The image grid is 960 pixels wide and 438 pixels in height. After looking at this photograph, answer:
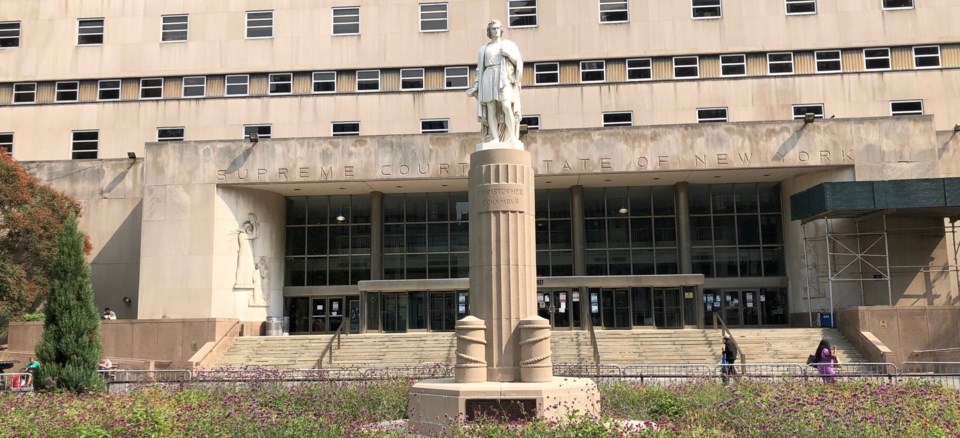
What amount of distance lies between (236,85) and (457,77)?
11371 mm

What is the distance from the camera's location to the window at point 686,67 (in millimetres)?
40906

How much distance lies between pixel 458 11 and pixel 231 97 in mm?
12268

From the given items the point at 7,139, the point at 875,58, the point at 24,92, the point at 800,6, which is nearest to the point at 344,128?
the point at 24,92

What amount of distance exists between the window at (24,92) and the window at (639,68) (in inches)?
1211

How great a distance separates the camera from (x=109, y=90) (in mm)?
43312

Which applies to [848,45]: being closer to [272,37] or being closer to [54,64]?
[272,37]

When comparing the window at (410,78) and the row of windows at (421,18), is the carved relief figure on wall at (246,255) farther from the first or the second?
the row of windows at (421,18)

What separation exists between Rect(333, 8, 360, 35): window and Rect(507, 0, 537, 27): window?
7.82 m

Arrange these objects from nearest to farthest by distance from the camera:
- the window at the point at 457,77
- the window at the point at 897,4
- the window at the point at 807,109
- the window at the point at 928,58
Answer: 1. the window at the point at 807,109
2. the window at the point at 928,58
3. the window at the point at 897,4
4. the window at the point at 457,77

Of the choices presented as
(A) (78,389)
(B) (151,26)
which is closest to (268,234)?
(B) (151,26)

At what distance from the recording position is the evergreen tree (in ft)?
57.0

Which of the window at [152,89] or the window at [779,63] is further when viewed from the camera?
the window at [152,89]

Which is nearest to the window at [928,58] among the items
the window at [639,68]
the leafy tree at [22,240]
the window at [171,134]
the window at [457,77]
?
the window at [639,68]

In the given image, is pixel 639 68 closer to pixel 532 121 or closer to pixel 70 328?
pixel 532 121
